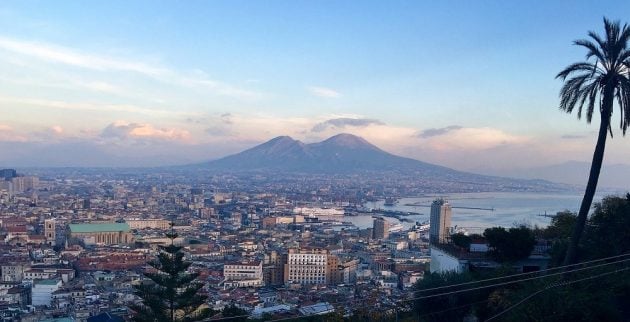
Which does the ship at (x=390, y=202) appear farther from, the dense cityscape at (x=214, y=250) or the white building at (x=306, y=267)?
the white building at (x=306, y=267)

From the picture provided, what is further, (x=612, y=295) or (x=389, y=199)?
(x=389, y=199)

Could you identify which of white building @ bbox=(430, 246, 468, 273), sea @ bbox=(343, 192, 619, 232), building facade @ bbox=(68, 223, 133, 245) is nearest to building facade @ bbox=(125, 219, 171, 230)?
building facade @ bbox=(68, 223, 133, 245)

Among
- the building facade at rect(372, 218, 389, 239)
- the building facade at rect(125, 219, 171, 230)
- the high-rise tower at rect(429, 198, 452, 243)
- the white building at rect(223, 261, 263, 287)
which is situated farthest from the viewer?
the building facade at rect(125, 219, 171, 230)

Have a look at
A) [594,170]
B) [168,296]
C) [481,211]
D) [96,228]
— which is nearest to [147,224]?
[96,228]

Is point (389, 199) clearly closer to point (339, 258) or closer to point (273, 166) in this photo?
Answer: point (339, 258)

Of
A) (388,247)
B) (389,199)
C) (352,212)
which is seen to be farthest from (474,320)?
(389,199)

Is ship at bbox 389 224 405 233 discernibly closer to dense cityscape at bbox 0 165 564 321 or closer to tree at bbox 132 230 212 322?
dense cityscape at bbox 0 165 564 321
